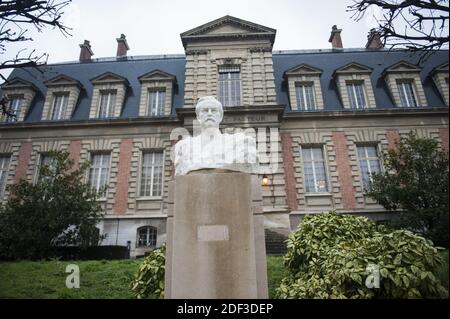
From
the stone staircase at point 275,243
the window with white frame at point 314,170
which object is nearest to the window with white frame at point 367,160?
the window with white frame at point 314,170

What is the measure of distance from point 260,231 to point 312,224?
3.26 metres

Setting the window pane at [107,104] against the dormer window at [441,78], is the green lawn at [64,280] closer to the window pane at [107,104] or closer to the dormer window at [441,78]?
the window pane at [107,104]

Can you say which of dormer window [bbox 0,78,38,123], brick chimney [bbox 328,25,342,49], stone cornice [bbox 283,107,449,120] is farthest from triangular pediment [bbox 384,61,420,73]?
dormer window [bbox 0,78,38,123]

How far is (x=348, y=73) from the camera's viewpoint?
67.8 ft

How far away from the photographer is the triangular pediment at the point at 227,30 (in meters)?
19.8

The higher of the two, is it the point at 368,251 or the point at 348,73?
the point at 348,73

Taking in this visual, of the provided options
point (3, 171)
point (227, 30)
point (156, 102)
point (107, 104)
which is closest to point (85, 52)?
point (107, 104)

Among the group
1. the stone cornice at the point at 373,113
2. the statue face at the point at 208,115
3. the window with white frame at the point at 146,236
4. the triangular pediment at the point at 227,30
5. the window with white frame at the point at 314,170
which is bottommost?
the window with white frame at the point at 146,236

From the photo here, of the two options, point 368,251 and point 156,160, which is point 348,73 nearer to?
point 156,160

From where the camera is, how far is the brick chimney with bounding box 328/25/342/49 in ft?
86.3

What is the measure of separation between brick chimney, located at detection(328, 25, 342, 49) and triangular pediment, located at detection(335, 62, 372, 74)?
6.26 m

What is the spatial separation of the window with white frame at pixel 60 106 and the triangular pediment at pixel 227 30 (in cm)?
843
